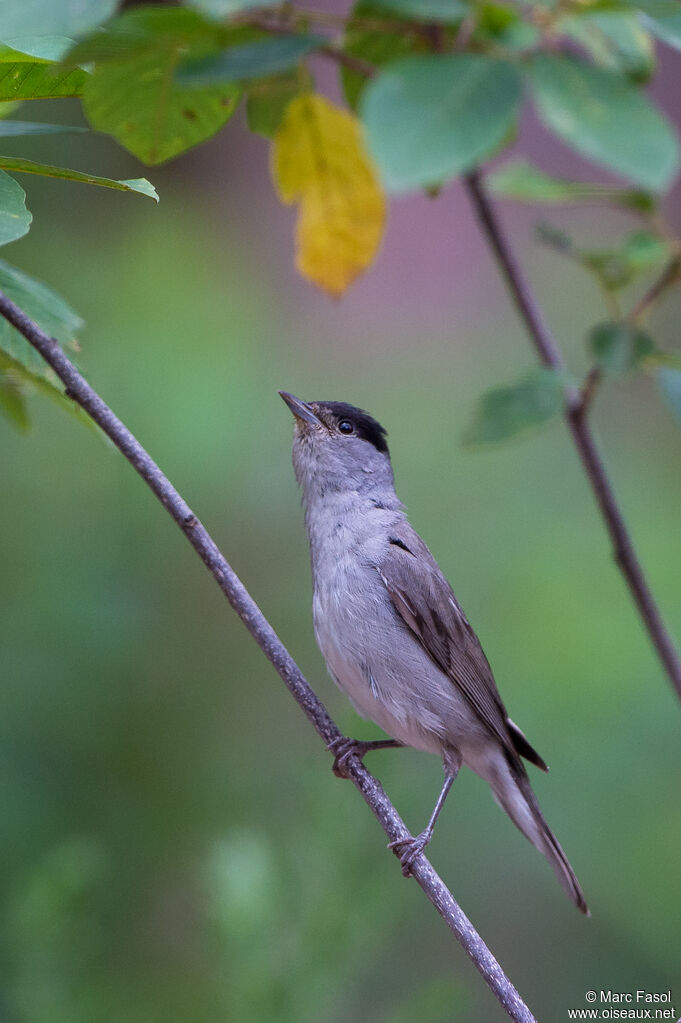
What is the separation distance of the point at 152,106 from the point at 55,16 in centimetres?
50

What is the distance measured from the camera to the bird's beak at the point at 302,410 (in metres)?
3.52

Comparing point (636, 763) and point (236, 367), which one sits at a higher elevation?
point (236, 367)

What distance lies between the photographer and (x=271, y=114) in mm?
2008

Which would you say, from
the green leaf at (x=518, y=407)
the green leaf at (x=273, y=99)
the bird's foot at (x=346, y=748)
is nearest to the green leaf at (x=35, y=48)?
the green leaf at (x=273, y=99)

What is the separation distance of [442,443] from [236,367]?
151cm

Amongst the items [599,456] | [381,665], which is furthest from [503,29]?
[381,665]

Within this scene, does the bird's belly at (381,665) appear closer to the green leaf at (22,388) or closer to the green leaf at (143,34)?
the green leaf at (22,388)

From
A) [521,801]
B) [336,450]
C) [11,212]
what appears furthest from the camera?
[336,450]

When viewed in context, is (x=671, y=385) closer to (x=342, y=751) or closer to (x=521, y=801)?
(x=342, y=751)

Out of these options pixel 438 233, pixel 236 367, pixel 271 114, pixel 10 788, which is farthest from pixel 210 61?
pixel 438 233

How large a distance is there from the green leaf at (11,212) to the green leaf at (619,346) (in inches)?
43.1

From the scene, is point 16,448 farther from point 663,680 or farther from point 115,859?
point 663,680

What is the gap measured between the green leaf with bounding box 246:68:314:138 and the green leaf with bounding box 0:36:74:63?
42 centimetres

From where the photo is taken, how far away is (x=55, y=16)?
1.03m
